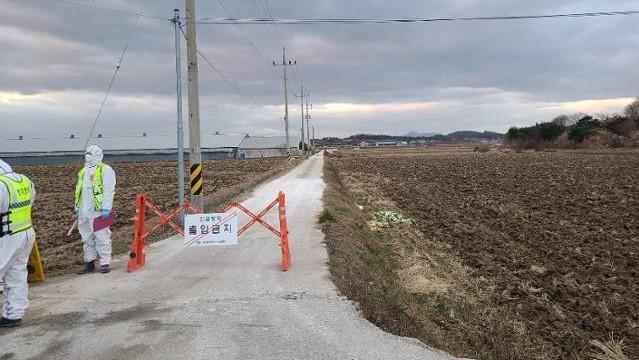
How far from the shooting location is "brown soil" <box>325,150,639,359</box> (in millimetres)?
7332

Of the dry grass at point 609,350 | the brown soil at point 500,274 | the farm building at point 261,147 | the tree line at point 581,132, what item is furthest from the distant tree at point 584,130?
the dry grass at point 609,350

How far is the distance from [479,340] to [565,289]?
149 inches

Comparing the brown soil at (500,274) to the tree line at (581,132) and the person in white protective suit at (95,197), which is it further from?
the tree line at (581,132)

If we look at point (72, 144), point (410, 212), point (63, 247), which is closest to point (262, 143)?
point (72, 144)

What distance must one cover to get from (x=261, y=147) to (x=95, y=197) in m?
103

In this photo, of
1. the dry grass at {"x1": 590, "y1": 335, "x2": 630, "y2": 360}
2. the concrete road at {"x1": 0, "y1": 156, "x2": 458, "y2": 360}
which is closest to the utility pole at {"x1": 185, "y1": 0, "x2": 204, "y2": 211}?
the concrete road at {"x1": 0, "y1": 156, "x2": 458, "y2": 360}

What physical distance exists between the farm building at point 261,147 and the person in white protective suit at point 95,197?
93.8m

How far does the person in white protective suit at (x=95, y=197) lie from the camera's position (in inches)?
333

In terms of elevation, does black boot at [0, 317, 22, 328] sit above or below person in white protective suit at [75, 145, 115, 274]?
below

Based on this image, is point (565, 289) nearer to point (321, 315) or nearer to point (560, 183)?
point (321, 315)

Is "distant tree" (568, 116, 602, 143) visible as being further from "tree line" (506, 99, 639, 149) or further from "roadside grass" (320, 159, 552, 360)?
"roadside grass" (320, 159, 552, 360)

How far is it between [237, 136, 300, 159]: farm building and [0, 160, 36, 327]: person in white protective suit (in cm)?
9597

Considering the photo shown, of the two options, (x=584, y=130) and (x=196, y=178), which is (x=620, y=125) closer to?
(x=584, y=130)

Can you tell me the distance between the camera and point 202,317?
6.43 metres
